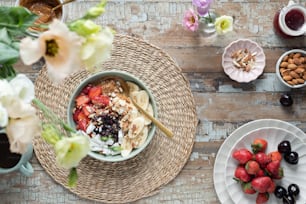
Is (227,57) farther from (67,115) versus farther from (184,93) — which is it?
(67,115)

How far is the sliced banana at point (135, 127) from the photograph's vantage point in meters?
1.21

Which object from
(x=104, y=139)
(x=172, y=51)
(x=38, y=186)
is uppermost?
(x=172, y=51)

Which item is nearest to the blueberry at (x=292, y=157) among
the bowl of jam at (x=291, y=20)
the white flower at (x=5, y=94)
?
the bowl of jam at (x=291, y=20)

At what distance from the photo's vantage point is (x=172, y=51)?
132 centimetres

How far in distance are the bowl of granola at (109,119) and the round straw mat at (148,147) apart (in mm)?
46

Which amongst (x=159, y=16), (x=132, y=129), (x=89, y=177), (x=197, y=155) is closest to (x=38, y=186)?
(x=89, y=177)

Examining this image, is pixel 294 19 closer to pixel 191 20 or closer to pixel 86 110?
pixel 191 20

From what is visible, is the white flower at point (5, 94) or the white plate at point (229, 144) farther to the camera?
the white plate at point (229, 144)

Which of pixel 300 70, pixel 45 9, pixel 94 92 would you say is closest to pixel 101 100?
pixel 94 92

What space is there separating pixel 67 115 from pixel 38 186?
183 millimetres

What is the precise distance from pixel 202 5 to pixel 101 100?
0.29 m

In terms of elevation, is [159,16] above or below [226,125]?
above

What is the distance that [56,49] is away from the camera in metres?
0.65

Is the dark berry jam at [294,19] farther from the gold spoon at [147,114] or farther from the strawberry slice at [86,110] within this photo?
the strawberry slice at [86,110]
